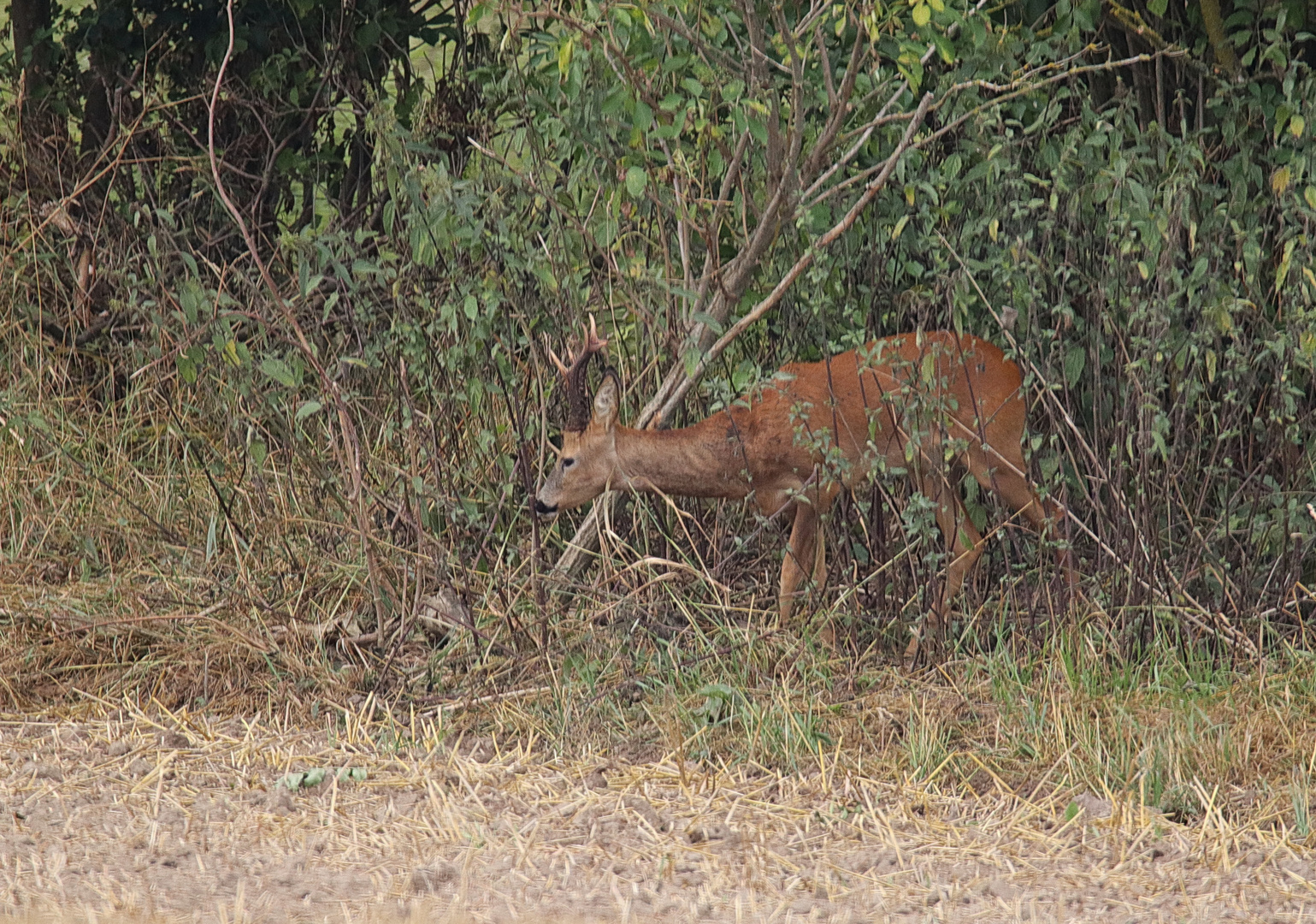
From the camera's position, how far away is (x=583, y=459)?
5.89 metres

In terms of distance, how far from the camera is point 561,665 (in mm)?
5434

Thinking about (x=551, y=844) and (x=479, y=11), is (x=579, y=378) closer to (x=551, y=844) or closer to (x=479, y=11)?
(x=479, y=11)

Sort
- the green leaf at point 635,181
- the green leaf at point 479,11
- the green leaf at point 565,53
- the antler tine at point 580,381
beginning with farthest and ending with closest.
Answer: the antler tine at point 580,381 → the green leaf at point 635,181 → the green leaf at point 479,11 → the green leaf at point 565,53

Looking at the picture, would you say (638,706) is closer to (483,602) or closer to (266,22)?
(483,602)

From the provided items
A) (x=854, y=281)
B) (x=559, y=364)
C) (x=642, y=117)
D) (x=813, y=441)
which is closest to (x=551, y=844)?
(x=813, y=441)

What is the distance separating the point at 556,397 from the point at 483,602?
97cm

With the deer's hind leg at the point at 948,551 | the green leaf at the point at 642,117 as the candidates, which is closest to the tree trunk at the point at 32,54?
the green leaf at the point at 642,117

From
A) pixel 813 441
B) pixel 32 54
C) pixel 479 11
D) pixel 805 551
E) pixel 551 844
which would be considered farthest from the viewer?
pixel 32 54

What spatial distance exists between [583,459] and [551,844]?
1829 millimetres

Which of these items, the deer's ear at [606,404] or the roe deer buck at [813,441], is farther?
the deer's ear at [606,404]

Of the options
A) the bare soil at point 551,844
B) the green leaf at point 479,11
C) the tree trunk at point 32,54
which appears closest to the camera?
the bare soil at point 551,844

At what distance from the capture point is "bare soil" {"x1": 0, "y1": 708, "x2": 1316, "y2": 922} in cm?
388

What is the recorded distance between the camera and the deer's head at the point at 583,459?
5875 millimetres

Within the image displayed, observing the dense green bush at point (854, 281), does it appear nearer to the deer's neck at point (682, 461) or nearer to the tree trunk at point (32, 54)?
the deer's neck at point (682, 461)
